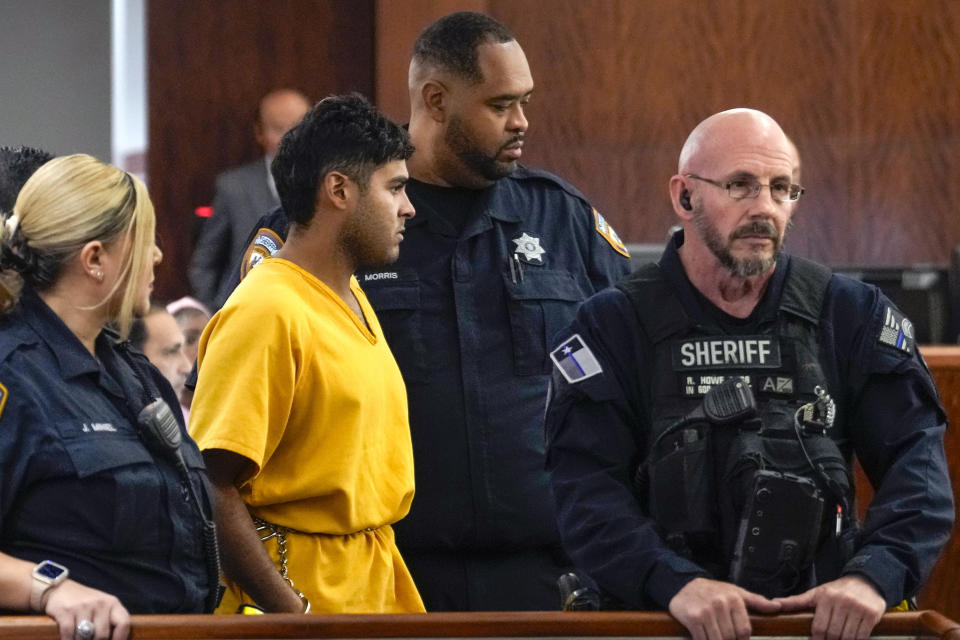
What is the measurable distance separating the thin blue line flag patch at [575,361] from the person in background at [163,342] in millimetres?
1708

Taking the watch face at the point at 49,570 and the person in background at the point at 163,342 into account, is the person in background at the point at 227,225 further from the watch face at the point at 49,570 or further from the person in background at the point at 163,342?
the watch face at the point at 49,570

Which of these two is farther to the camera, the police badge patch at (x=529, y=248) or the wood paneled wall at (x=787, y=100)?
the wood paneled wall at (x=787, y=100)

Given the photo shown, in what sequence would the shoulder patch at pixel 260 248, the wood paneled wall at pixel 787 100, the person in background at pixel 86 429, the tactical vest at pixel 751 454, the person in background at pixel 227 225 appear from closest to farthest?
the person in background at pixel 86 429, the tactical vest at pixel 751 454, the shoulder patch at pixel 260 248, the person in background at pixel 227 225, the wood paneled wall at pixel 787 100

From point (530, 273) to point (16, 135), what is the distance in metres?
3.93

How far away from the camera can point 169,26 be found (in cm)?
566

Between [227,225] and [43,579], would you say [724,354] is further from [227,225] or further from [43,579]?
[227,225]

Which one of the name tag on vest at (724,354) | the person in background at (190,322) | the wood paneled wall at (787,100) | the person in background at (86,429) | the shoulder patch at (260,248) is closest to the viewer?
the person in background at (86,429)

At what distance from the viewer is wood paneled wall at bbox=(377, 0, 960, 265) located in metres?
5.59

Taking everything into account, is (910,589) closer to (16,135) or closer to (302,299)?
(302,299)

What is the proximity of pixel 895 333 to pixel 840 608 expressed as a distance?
0.47 m

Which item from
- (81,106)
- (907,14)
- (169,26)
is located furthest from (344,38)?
(907,14)

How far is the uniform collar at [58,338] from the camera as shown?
1858 millimetres

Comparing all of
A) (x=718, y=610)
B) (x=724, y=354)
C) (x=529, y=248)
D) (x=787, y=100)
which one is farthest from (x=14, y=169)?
(x=787, y=100)

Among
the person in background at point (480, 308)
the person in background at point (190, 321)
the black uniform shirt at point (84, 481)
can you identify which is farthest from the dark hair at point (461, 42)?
the person in background at point (190, 321)
